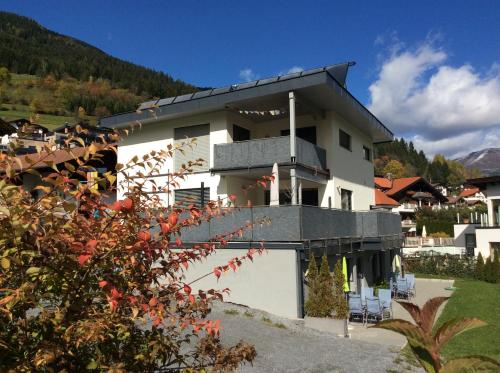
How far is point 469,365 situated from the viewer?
2.05 metres

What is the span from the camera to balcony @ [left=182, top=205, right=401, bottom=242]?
14.1 m

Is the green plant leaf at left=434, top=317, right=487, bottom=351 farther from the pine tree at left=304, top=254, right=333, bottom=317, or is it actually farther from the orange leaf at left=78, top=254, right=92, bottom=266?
the pine tree at left=304, top=254, right=333, bottom=317

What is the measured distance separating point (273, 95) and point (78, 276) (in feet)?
50.2

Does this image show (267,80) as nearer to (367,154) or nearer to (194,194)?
(194,194)

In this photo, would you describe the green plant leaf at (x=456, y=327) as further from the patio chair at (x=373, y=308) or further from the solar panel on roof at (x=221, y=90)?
the solar panel on roof at (x=221, y=90)

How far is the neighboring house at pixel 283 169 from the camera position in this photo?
564 inches

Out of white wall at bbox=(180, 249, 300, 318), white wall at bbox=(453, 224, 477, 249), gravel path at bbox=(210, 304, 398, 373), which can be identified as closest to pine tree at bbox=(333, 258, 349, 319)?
gravel path at bbox=(210, 304, 398, 373)

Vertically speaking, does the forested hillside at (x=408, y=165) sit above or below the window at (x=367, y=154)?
above

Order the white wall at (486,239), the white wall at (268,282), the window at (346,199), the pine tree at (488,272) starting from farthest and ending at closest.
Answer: the white wall at (486,239), the pine tree at (488,272), the window at (346,199), the white wall at (268,282)

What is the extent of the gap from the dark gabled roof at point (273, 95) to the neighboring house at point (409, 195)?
159 feet

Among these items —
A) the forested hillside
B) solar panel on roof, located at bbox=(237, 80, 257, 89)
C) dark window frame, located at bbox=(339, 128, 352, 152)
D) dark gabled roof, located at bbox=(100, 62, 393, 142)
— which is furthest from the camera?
the forested hillside

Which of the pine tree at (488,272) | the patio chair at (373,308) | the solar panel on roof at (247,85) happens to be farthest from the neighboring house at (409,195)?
the patio chair at (373,308)

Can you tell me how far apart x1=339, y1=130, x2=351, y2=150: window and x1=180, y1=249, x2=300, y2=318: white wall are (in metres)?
8.43

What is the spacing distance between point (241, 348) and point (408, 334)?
159cm
